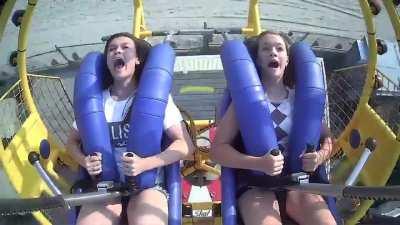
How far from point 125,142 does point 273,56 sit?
2.08ft

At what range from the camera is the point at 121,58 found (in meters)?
2.20

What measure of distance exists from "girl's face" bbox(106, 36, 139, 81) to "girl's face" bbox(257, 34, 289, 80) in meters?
0.49

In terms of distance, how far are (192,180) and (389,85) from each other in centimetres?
163

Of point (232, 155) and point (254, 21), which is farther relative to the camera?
point (254, 21)

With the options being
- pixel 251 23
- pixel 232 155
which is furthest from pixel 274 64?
pixel 251 23

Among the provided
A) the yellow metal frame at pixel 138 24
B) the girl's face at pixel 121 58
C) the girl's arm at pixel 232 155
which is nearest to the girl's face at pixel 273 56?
the girl's arm at pixel 232 155

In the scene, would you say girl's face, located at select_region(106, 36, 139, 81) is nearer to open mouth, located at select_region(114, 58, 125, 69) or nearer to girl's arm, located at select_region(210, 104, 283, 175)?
open mouth, located at select_region(114, 58, 125, 69)

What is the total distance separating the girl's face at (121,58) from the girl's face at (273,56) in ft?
1.61

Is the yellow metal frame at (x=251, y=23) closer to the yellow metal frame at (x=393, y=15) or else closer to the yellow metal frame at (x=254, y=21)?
the yellow metal frame at (x=254, y=21)

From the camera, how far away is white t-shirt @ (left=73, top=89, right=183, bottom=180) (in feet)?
7.15

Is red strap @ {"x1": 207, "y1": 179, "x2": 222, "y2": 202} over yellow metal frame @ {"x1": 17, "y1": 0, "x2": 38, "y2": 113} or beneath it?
beneath

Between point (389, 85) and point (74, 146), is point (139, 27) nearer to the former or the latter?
point (74, 146)

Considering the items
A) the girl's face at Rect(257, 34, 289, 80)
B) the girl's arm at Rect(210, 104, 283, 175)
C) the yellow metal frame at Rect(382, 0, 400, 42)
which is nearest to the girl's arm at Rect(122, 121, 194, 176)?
the girl's arm at Rect(210, 104, 283, 175)

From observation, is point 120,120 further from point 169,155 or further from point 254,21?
point 254,21
